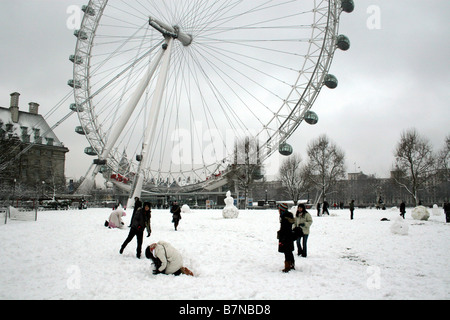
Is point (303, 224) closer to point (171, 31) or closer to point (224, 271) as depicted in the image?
point (224, 271)

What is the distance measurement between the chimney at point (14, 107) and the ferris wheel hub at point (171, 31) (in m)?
51.8

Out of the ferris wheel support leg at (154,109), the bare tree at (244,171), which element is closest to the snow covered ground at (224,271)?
the ferris wheel support leg at (154,109)

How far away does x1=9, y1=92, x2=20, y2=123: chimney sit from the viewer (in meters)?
63.2

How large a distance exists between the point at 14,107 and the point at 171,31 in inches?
2121

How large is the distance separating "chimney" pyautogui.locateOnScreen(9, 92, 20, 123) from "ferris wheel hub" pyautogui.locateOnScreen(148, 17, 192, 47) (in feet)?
170

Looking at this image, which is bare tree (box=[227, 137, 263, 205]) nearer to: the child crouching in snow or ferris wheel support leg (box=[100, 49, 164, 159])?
ferris wheel support leg (box=[100, 49, 164, 159])

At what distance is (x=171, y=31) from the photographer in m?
26.1

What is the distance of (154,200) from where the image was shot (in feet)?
177

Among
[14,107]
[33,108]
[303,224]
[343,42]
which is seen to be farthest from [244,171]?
[33,108]

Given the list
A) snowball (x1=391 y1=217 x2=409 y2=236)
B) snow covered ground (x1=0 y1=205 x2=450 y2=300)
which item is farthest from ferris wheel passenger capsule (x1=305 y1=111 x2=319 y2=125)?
snow covered ground (x1=0 y1=205 x2=450 y2=300)

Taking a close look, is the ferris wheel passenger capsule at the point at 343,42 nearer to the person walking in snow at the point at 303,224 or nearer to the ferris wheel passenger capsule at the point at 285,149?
the ferris wheel passenger capsule at the point at 285,149

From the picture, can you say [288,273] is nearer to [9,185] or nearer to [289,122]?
[289,122]
